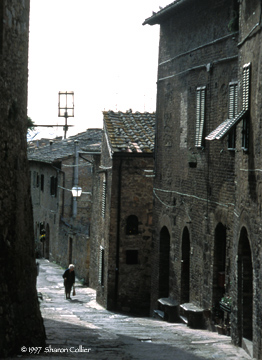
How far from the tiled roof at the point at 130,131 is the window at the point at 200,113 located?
525cm

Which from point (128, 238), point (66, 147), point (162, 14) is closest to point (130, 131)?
point (128, 238)

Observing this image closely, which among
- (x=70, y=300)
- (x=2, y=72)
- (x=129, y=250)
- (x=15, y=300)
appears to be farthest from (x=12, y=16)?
(x=70, y=300)

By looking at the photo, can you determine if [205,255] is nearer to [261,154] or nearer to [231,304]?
[231,304]

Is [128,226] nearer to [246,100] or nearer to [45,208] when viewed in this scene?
[246,100]

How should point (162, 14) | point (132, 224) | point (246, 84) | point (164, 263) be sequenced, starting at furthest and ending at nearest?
point (132, 224) < point (164, 263) < point (162, 14) < point (246, 84)

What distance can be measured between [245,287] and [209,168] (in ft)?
12.9

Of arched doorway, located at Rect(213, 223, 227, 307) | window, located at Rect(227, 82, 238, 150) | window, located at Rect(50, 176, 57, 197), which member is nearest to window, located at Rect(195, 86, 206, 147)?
window, located at Rect(227, 82, 238, 150)

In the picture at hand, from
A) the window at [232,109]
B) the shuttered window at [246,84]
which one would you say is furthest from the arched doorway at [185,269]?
the shuttered window at [246,84]

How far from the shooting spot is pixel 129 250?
76.2ft

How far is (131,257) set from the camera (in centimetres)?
2325

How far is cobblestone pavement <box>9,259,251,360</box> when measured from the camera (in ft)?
38.0

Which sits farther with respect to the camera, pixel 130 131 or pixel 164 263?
pixel 130 131

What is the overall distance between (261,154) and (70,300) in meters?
14.0

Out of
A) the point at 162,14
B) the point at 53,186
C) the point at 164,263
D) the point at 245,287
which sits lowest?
the point at 164,263
